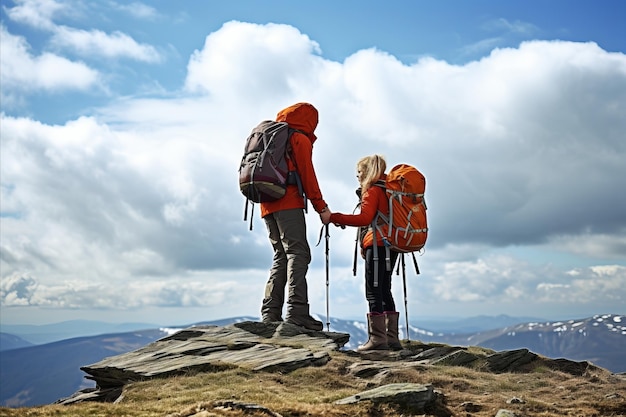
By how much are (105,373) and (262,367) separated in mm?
3729

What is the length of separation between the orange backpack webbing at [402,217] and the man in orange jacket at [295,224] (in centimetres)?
Result: 146

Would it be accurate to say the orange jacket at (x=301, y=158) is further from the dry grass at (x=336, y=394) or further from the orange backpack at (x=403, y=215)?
the dry grass at (x=336, y=394)

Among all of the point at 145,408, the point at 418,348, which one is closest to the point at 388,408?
the point at 145,408

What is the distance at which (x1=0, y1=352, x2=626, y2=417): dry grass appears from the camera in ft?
34.1

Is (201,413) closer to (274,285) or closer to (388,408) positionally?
(388,408)

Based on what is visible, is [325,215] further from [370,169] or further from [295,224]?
[370,169]

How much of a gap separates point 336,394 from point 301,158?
6491mm

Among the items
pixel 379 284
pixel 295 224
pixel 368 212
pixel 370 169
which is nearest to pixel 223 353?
pixel 295 224

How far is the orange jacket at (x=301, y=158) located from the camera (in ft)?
53.7

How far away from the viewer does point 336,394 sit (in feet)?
38.9

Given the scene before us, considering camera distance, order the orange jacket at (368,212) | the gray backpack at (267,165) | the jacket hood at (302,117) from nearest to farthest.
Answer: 1. the orange jacket at (368,212)
2. the gray backpack at (267,165)
3. the jacket hood at (302,117)

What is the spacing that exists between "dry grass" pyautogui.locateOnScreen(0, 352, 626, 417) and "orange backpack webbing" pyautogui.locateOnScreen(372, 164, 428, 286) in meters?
2.95

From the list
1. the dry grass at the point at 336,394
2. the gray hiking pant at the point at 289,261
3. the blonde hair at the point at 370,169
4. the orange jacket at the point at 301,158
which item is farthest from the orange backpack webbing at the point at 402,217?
the dry grass at the point at 336,394

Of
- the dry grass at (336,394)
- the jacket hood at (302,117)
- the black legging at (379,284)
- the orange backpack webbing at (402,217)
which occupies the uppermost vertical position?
the jacket hood at (302,117)
